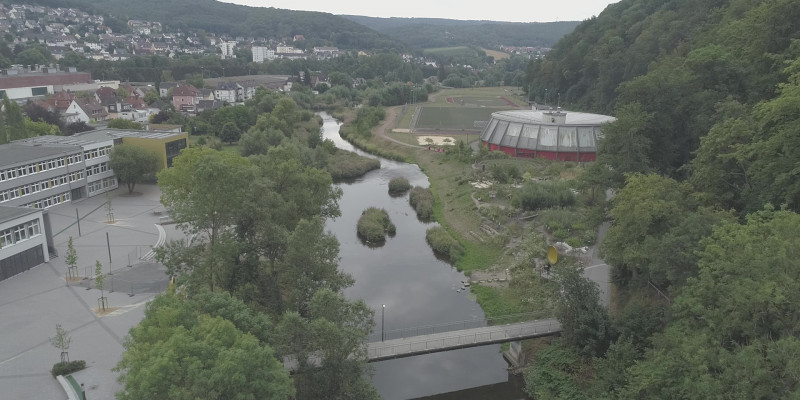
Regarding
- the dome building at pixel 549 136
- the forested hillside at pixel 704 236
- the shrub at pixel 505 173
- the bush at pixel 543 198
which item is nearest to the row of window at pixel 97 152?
the shrub at pixel 505 173

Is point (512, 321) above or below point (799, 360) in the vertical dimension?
below

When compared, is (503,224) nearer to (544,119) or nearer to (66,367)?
(544,119)

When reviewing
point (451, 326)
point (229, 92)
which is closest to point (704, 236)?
point (451, 326)

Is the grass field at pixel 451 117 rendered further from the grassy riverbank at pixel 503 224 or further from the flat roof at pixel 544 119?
the grassy riverbank at pixel 503 224

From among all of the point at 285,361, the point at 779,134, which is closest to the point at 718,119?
the point at 779,134

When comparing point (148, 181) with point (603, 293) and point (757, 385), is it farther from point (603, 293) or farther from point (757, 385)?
point (757, 385)

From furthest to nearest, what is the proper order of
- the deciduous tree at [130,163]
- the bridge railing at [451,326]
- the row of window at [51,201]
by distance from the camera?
the deciduous tree at [130,163], the row of window at [51,201], the bridge railing at [451,326]
